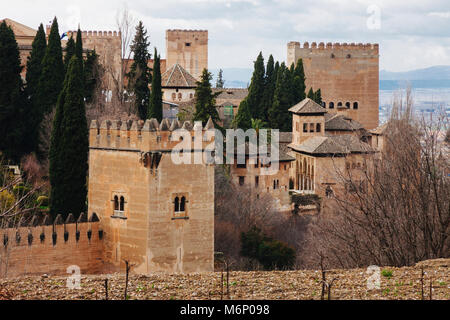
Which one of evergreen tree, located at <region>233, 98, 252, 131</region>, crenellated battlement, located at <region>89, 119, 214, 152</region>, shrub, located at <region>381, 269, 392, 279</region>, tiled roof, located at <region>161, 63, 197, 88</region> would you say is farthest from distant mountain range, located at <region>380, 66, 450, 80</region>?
shrub, located at <region>381, 269, 392, 279</region>

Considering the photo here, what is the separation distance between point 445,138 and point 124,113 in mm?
19602

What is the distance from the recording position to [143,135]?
965 inches

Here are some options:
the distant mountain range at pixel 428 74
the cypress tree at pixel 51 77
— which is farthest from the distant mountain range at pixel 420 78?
the cypress tree at pixel 51 77

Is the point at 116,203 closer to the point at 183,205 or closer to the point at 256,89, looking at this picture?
the point at 183,205

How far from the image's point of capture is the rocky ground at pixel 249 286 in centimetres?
1203

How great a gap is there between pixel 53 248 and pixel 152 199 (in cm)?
301

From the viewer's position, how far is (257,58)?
54469mm

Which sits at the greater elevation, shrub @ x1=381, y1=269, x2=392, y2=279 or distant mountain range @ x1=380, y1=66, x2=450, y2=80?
distant mountain range @ x1=380, y1=66, x2=450, y2=80

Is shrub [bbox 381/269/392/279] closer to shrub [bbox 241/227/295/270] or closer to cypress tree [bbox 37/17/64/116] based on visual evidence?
shrub [bbox 241/227/295/270]

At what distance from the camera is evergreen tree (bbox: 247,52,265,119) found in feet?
174

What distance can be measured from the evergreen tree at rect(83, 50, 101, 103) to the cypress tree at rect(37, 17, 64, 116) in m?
3.60

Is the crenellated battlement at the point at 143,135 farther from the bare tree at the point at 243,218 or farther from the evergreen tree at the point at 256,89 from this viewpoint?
the evergreen tree at the point at 256,89

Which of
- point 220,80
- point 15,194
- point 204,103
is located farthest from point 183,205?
point 220,80
